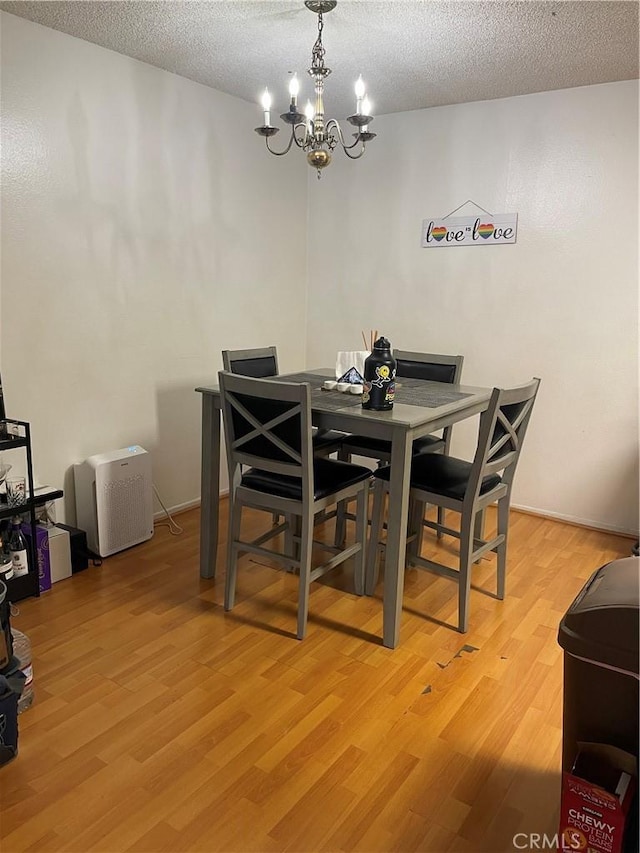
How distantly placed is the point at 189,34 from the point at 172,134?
2.21 ft

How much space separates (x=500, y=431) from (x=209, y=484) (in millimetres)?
1285

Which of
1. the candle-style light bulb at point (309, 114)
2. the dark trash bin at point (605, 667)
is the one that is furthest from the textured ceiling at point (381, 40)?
the dark trash bin at point (605, 667)

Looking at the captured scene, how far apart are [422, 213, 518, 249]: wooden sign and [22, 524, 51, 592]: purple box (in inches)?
111

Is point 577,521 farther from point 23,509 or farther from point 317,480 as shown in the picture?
point 23,509

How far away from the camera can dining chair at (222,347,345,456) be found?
310cm

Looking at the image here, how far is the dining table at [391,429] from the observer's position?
7.55 feet

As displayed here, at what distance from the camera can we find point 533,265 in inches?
146

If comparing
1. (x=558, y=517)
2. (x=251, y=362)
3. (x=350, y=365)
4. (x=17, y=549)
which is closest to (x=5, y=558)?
(x=17, y=549)

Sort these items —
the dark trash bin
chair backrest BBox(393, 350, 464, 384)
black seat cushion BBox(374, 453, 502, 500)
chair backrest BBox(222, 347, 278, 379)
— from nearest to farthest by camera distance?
the dark trash bin → black seat cushion BBox(374, 453, 502, 500) → chair backrest BBox(222, 347, 278, 379) → chair backrest BBox(393, 350, 464, 384)

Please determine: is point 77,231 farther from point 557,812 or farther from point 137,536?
point 557,812

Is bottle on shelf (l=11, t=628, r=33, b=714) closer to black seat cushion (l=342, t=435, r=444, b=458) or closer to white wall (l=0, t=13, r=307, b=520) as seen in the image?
white wall (l=0, t=13, r=307, b=520)

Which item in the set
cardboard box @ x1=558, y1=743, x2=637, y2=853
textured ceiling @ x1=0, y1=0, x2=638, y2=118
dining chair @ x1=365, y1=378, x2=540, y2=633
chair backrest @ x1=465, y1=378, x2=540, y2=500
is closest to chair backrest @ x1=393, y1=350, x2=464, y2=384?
dining chair @ x1=365, y1=378, x2=540, y2=633

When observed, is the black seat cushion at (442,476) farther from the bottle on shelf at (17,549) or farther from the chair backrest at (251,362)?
the bottle on shelf at (17,549)

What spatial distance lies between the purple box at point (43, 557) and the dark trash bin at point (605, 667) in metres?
2.24
